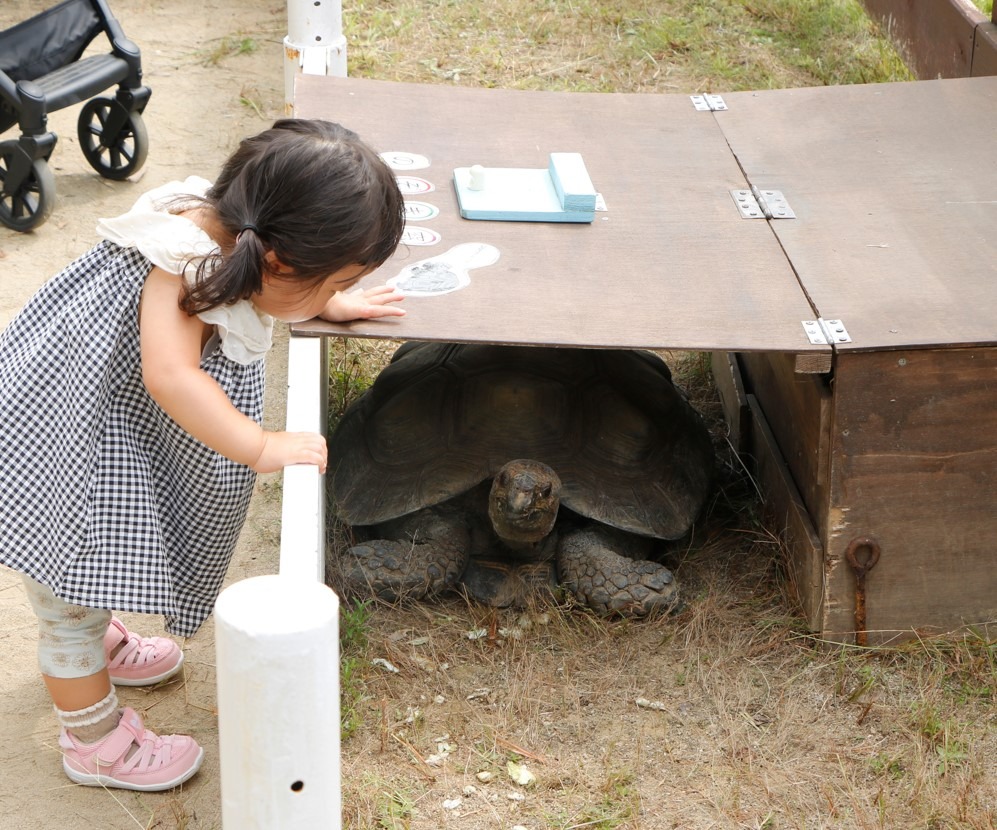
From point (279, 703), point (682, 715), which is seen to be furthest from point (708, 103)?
point (279, 703)

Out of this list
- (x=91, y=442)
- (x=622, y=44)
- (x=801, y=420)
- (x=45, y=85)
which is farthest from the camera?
(x=622, y=44)

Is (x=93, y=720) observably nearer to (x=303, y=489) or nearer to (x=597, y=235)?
(x=303, y=489)

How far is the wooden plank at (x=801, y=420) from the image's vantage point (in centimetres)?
235

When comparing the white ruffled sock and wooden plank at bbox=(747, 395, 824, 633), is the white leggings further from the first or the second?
wooden plank at bbox=(747, 395, 824, 633)

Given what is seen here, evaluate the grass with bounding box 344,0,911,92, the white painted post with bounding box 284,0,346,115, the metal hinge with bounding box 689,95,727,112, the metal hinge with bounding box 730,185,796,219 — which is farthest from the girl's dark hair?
the grass with bounding box 344,0,911,92

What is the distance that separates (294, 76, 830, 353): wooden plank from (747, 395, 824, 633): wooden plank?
1.54 ft

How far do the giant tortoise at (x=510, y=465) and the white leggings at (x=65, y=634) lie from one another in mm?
679

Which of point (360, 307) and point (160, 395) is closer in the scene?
point (160, 395)

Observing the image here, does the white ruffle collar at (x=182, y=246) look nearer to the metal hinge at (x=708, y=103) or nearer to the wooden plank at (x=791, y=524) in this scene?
the wooden plank at (x=791, y=524)

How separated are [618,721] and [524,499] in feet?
1.58

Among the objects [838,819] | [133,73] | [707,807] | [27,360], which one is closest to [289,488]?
[27,360]

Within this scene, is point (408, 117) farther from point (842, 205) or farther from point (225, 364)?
point (225, 364)

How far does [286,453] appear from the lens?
1761mm

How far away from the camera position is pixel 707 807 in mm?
2109
